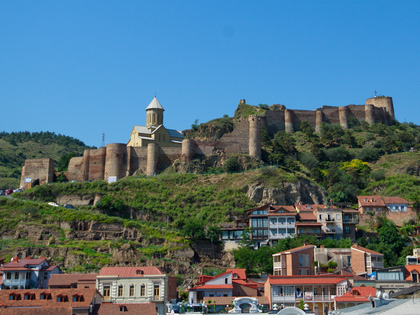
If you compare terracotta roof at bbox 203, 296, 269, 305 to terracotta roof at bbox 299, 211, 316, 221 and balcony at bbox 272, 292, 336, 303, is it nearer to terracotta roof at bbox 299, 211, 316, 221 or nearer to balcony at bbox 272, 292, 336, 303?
balcony at bbox 272, 292, 336, 303

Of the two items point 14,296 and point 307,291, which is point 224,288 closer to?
point 307,291

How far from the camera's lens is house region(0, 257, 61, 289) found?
51.8 meters

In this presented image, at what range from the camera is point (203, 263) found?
6550 centimetres

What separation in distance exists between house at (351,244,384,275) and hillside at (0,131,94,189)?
7833 cm

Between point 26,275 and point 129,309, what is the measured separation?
15.0 metres

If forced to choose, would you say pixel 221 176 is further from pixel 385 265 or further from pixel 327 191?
pixel 385 265

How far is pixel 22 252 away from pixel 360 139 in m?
60.1

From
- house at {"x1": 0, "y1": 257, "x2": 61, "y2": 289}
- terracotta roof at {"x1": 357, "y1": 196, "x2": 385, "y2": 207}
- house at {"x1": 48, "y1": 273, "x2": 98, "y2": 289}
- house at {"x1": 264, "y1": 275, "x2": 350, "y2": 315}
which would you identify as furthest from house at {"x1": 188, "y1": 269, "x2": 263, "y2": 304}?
terracotta roof at {"x1": 357, "y1": 196, "x2": 385, "y2": 207}

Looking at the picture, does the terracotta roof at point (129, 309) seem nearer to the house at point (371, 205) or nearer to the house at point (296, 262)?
the house at point (296, 262)

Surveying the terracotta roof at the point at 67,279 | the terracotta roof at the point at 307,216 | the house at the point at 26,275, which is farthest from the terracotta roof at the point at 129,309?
the terracotta roof at the point at 307,216

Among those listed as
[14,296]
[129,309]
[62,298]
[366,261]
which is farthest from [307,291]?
[14,296]

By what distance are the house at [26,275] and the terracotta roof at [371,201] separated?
3854 cm

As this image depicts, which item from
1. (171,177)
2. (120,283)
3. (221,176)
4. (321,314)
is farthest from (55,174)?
(321,314)

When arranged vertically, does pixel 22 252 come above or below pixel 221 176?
below
